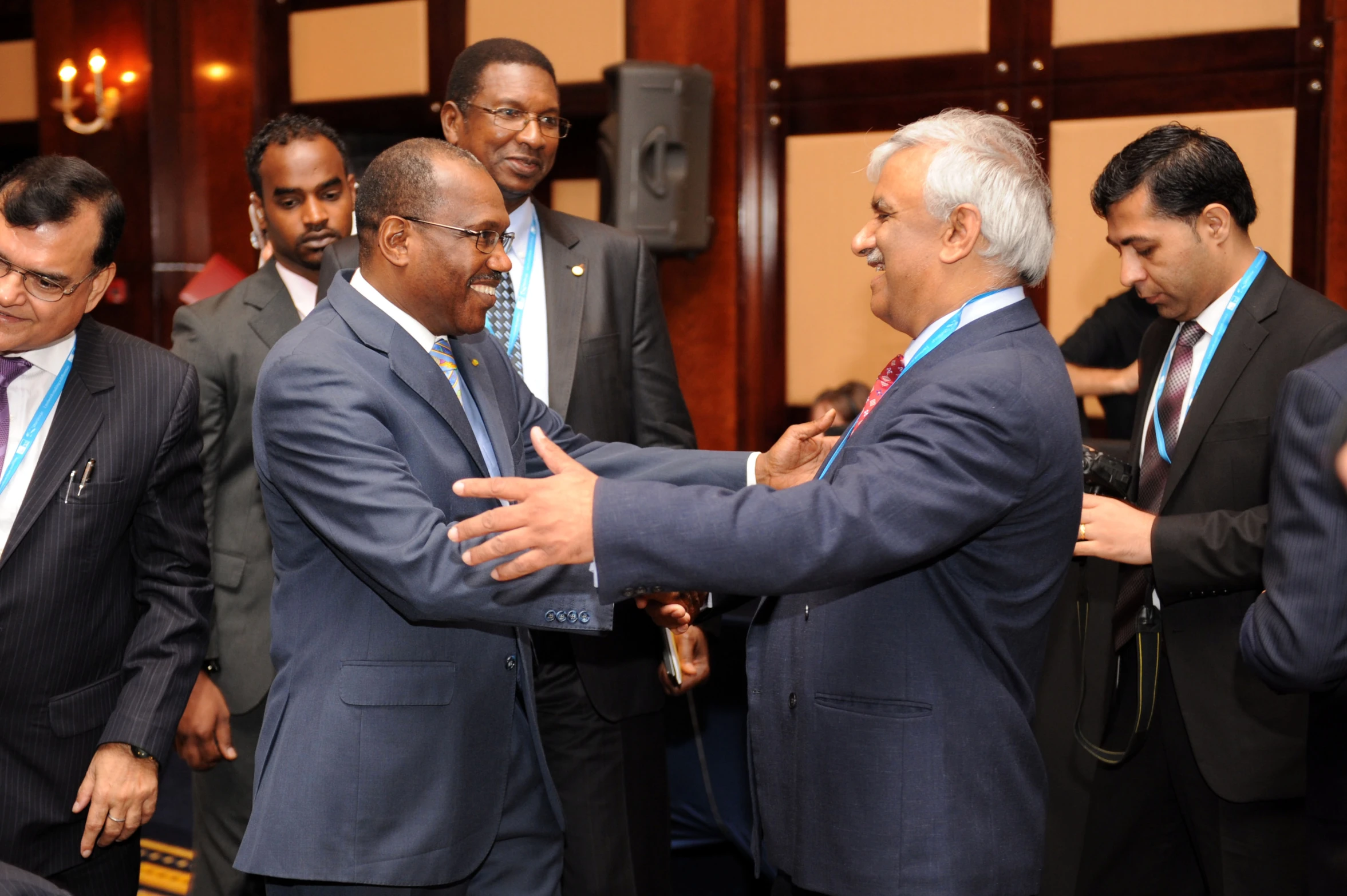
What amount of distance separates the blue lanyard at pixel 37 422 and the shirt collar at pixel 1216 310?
2173 mm

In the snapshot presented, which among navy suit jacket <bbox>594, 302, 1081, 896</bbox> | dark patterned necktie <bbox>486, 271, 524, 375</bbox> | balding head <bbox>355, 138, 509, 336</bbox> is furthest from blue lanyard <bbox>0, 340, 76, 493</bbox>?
navy suit jacket <bbox>594, 302, 1081, 896</bbox>

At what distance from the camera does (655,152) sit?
16.2 feet

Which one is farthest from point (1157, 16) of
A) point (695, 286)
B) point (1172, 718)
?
point (1172, 718)

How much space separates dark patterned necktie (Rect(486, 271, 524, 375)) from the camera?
9.06 feet

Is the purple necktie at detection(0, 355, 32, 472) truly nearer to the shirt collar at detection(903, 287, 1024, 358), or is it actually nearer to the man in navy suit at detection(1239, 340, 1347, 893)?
the shirt collar at detection(903, 287, 1024, 358)

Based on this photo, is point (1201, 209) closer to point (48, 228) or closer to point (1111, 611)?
point (1111, 611)

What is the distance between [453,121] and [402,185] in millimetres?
1078

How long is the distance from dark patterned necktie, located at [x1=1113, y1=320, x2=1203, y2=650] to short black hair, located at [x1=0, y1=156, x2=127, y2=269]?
6.74 ft

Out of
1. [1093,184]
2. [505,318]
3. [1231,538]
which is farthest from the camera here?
[1093,184]

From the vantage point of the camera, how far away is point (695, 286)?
562cm

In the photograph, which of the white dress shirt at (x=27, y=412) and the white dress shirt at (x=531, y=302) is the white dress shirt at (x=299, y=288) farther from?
the white dress shirt at (x=27, y=412)

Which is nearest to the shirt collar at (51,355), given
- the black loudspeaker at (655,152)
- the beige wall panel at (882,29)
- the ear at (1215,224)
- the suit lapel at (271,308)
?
the suit lapel at (271,308)

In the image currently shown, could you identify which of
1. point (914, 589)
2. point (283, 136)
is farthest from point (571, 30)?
point (914, 589)

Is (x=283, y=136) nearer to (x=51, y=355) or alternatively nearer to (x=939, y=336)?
(x=51, y=355)
